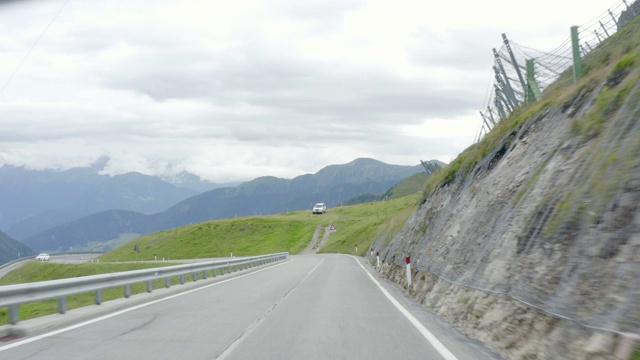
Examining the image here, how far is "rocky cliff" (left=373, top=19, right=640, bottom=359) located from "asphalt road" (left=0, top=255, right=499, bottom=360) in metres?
0.85

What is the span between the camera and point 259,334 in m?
9.44

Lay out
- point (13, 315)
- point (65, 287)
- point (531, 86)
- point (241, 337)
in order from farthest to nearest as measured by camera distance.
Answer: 1. point (531, 86)
2. point (65, 287)
3. point (13, 315)
4. point (241, 337)

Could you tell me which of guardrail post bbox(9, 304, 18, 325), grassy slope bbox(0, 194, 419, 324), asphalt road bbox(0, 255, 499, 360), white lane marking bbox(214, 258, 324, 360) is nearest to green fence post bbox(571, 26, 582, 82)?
asphalt road bbox(0, 255, 499, 360)

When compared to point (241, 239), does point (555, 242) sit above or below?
below

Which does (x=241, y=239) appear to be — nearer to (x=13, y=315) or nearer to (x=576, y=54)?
(x=576, y=54)

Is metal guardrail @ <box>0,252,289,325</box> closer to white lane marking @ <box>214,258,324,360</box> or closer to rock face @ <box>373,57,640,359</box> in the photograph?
white lane marking @ <box>214,258,324,360</box>

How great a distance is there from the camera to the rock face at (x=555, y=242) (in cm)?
689

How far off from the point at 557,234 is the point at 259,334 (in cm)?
491

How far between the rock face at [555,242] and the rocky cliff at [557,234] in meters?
0.02

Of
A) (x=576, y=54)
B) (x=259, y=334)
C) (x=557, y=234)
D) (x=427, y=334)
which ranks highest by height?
(x=576, y=54)

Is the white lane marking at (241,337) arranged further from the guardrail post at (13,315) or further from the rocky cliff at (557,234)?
the guardrail post at (13,315)

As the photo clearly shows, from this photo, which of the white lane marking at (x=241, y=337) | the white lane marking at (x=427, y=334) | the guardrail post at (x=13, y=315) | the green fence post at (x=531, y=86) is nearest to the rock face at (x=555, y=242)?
the white lane marking at (x=427, y=334)

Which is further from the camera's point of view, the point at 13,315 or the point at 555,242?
the point at 13,315

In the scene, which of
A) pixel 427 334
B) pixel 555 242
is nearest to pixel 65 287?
pixel 427 334
